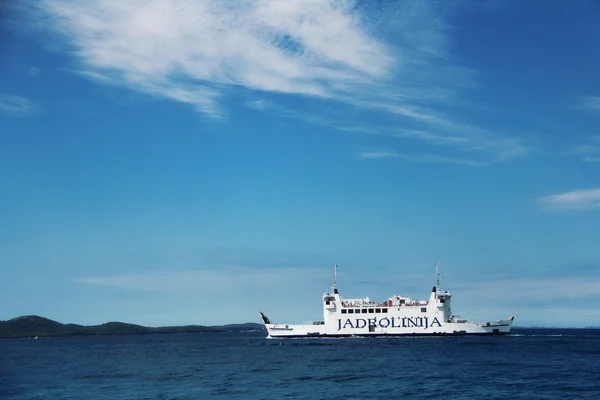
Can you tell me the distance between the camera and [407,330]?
100125mm

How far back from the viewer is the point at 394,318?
100 meters

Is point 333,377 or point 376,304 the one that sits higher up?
point 376,304

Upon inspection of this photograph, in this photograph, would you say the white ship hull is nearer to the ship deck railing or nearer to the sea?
the ship deck railing

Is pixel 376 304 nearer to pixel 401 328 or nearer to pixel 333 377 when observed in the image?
pixel 401 328

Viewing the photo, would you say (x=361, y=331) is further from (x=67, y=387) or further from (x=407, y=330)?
(x=67, y=387)

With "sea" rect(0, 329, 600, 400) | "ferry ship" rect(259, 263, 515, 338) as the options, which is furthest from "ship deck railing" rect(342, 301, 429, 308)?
"sea" rect(0, 329, 600, 400)

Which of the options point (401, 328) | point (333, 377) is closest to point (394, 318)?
point (401, 328)

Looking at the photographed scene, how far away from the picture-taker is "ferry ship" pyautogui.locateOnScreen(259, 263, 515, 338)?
99.6m

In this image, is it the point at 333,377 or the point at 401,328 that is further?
the point at 401,328

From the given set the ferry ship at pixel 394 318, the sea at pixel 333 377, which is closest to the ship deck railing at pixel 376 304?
the ferry ship at pixel 394 318

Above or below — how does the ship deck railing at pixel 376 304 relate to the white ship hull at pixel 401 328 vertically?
above

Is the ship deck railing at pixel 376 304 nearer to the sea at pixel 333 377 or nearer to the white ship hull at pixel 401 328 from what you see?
the white ship hull at pixel 401 328

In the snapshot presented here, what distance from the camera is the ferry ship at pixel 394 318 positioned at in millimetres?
99625

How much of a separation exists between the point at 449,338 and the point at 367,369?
2180 inches
